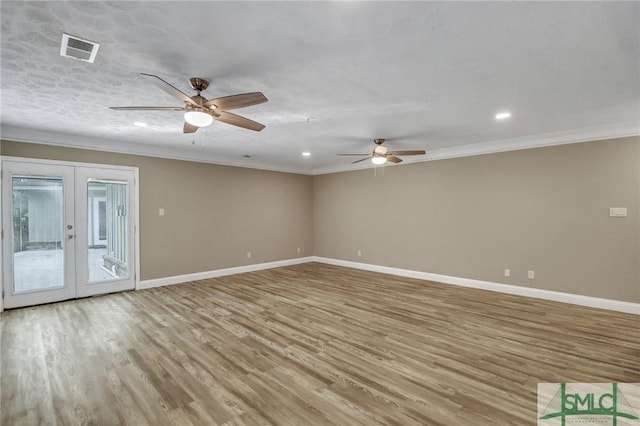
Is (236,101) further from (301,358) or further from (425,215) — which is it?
(425,215)

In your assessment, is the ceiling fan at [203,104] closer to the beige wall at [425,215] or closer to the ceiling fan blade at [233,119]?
the ceiling fan blade at [233,119]

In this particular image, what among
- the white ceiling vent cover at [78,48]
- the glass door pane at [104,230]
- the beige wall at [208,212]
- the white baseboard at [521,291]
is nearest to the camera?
the white ceiling vent cover at [78,48]

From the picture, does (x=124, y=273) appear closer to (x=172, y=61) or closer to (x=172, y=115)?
(x=172, y=115)

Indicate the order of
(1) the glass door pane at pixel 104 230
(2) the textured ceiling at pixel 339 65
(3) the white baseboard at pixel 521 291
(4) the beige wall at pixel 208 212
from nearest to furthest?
(2) the textured ceiling at pixel 339 65 → (3) the white baseboard at pixel 521 291 → (1) the glass door pane at pixel 104 230 → (4) the beige wall at pixel 208 212

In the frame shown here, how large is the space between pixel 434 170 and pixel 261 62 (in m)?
4.63

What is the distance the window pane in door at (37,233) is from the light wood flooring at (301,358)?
49 centimetres

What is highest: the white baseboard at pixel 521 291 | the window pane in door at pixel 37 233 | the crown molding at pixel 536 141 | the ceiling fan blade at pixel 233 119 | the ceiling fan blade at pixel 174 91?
the crown molding at pixel 536 141

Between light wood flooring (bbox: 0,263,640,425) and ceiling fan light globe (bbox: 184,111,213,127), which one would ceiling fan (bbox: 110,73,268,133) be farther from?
light wood flooring (bbox: 0,263,640,425)

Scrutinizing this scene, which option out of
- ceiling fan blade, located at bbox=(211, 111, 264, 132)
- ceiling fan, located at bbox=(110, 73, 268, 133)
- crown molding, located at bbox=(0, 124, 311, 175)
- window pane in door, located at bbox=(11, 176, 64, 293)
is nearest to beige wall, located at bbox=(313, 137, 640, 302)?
crown molding, located at bbox=(0, 124, 311, 175)

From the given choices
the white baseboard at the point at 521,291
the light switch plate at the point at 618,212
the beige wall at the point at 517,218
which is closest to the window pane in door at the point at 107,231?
the beige wall at the point at 517,218

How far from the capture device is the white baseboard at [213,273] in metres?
5.60

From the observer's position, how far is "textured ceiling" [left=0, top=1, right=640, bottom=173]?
1.86 m

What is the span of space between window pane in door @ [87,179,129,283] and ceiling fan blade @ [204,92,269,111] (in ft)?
12.3

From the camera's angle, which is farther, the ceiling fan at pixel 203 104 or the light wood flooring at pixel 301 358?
the ceiling fan at pixel 203 104
